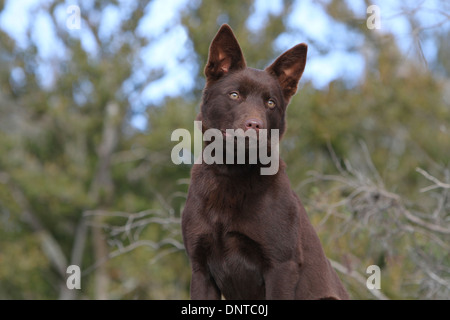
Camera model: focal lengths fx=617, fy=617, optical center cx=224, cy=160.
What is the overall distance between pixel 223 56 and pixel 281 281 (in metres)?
1.41

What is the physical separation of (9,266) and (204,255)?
20.3 m

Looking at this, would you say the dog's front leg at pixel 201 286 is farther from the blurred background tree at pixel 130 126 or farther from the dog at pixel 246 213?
the blurred background tree at pixel 130 126

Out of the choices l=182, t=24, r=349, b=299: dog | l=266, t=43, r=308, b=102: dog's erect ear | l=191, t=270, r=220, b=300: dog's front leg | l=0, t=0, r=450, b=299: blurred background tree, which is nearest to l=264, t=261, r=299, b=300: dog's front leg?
l=182, t=24, r=349, b=299: dog

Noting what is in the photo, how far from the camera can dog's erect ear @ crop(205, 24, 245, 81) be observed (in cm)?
374

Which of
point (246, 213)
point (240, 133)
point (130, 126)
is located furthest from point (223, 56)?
point (130, 126)

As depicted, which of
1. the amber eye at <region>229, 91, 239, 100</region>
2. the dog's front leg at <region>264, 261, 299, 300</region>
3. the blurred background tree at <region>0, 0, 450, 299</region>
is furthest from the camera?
the blurred background tree at <region>0, 0, 450, 299</region>

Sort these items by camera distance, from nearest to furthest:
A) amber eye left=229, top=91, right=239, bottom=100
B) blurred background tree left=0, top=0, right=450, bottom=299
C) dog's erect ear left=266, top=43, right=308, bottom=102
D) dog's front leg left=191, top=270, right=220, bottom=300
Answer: dog's front leg left=191, top=270, right=220, bottom=300, amber eye left=229, top=91, right=239, bottom=100, dog's erect ear left=266, top=43, right=308, bottom=102, blurred background tree left=0, top=0, right=450, bottom=299

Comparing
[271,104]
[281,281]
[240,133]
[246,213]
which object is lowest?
[281,281]

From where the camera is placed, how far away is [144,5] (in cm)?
2478

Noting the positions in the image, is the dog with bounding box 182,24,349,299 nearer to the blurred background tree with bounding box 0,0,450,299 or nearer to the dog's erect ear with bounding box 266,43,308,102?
the dog's erect ear with bounding box 266,43,308,102

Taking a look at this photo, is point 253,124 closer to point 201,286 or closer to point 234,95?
point 234,95

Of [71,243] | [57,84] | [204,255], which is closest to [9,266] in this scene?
[71,243]

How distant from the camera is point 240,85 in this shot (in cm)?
372

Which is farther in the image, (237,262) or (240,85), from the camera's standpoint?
(240,85)
